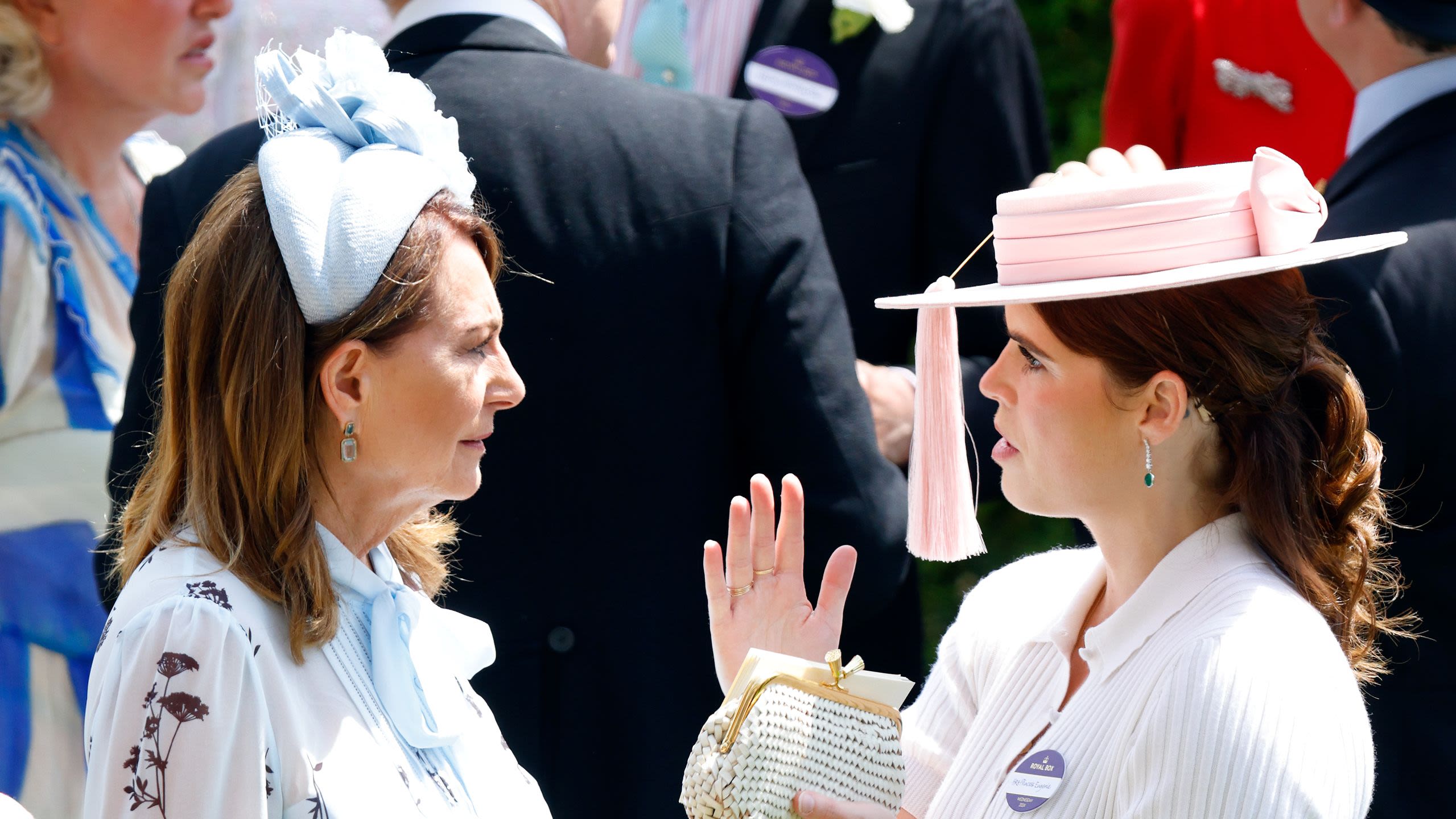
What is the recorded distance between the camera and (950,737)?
2092 mm

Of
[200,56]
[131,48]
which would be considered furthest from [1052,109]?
[131,48]

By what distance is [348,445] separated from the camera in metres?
1.79

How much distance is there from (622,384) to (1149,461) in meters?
1.01

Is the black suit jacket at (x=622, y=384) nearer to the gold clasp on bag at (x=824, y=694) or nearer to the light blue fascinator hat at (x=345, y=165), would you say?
the light blue fascinator hat at (x=345, y=165)

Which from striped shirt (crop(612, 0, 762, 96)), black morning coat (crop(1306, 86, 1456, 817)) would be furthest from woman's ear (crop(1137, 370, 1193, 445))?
striped shirt (crop(612, 0, 762, 96))

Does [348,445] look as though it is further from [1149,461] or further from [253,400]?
[1149,461]

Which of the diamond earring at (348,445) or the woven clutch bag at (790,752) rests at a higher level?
the diamond earring at (348,445)

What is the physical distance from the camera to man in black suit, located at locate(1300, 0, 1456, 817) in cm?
260

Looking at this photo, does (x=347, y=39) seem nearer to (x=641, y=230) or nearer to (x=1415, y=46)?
(x=641, y=230)

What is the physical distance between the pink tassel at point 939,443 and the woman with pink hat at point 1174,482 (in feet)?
0.36

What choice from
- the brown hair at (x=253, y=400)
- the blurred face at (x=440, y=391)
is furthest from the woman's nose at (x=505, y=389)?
the brown hair at (x=253, y=400)

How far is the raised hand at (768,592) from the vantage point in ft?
6.64

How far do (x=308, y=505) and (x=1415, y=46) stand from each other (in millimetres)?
2390

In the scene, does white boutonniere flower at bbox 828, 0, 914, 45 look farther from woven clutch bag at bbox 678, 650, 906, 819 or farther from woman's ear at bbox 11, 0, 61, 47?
woven clutch bag at bbox 678, 650, 906, 819
